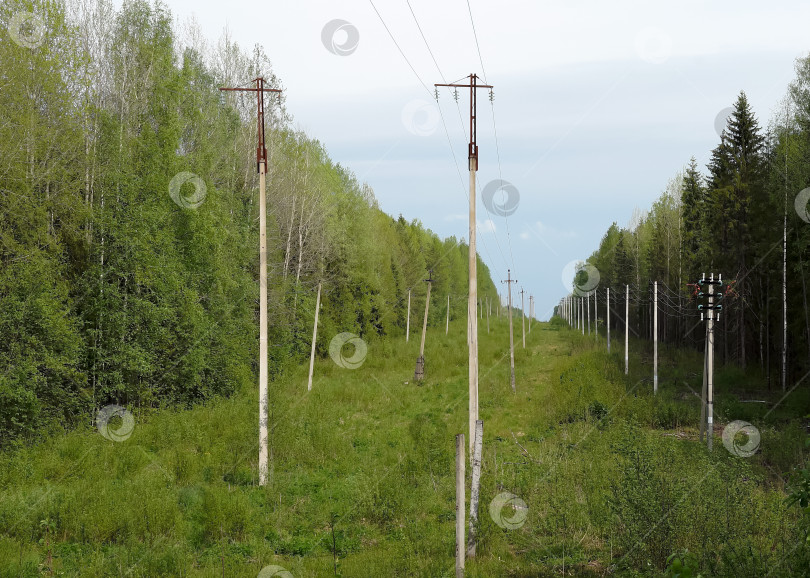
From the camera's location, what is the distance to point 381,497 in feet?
44.5

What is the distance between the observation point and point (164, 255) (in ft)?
68.0

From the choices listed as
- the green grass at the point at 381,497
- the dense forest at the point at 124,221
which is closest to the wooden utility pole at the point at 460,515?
the green grass at the point at 381,497

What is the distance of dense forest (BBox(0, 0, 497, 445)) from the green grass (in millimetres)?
1679

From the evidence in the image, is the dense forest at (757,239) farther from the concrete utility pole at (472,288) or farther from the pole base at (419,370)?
the pole base at (419,370)

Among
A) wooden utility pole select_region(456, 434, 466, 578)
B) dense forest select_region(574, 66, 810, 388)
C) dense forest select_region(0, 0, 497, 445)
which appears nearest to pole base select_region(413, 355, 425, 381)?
dense forest select_region(0, 0, 497, 445)

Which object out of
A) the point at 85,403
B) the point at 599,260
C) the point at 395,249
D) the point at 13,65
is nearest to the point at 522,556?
the point at 85,403

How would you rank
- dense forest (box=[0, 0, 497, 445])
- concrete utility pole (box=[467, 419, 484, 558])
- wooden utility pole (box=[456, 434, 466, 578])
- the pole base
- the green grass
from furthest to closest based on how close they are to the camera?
the pole base → dense forest (box=[0, 0, 497, 445]) → concrete utility pole (box=[467, 419, 484, 558]) → the green grass → wooden utility pole (box=[456, 434, 466, 578])

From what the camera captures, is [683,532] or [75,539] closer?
[683,532]

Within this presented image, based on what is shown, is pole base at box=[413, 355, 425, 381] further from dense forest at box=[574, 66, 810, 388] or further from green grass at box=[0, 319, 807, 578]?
dense forest at box=[574, 66, 810, 388]

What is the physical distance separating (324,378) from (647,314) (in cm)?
4551

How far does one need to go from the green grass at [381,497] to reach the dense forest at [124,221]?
5.51 feet

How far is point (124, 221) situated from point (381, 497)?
1206cm

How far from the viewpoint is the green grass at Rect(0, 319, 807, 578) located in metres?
10.1

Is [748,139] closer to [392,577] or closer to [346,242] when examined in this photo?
[346,242]
